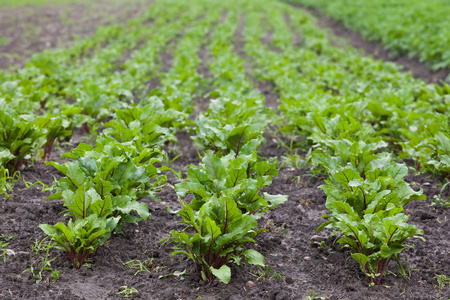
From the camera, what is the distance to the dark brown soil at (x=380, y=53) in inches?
412

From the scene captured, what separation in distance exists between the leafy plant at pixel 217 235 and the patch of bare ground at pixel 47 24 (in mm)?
9472

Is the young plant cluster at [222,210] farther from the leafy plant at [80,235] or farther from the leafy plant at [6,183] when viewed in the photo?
the leafy plant at [6,183]

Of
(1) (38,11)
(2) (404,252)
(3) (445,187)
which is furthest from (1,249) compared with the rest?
(1) (38,11)

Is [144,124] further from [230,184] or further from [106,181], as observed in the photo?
[230,184]

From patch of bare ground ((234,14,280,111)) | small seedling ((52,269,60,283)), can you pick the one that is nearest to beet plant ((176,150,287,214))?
small seedling ((52,269,60,283))

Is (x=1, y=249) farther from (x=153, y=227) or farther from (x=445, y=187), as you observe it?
(x=445, y=187)

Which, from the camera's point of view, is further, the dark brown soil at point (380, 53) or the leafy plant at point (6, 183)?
the dark brown soil at point (380, 53)

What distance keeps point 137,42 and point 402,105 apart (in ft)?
36.9

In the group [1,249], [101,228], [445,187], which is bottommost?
[445,187]

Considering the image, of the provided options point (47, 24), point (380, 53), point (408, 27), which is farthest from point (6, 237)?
point (47, 24)

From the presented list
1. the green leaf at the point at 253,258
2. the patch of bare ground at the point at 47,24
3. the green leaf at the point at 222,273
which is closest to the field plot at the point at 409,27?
the green leaf at the point at 253,258

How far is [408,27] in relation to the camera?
13.1 metres

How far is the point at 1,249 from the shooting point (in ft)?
10.1

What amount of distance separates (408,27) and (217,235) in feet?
41.6
